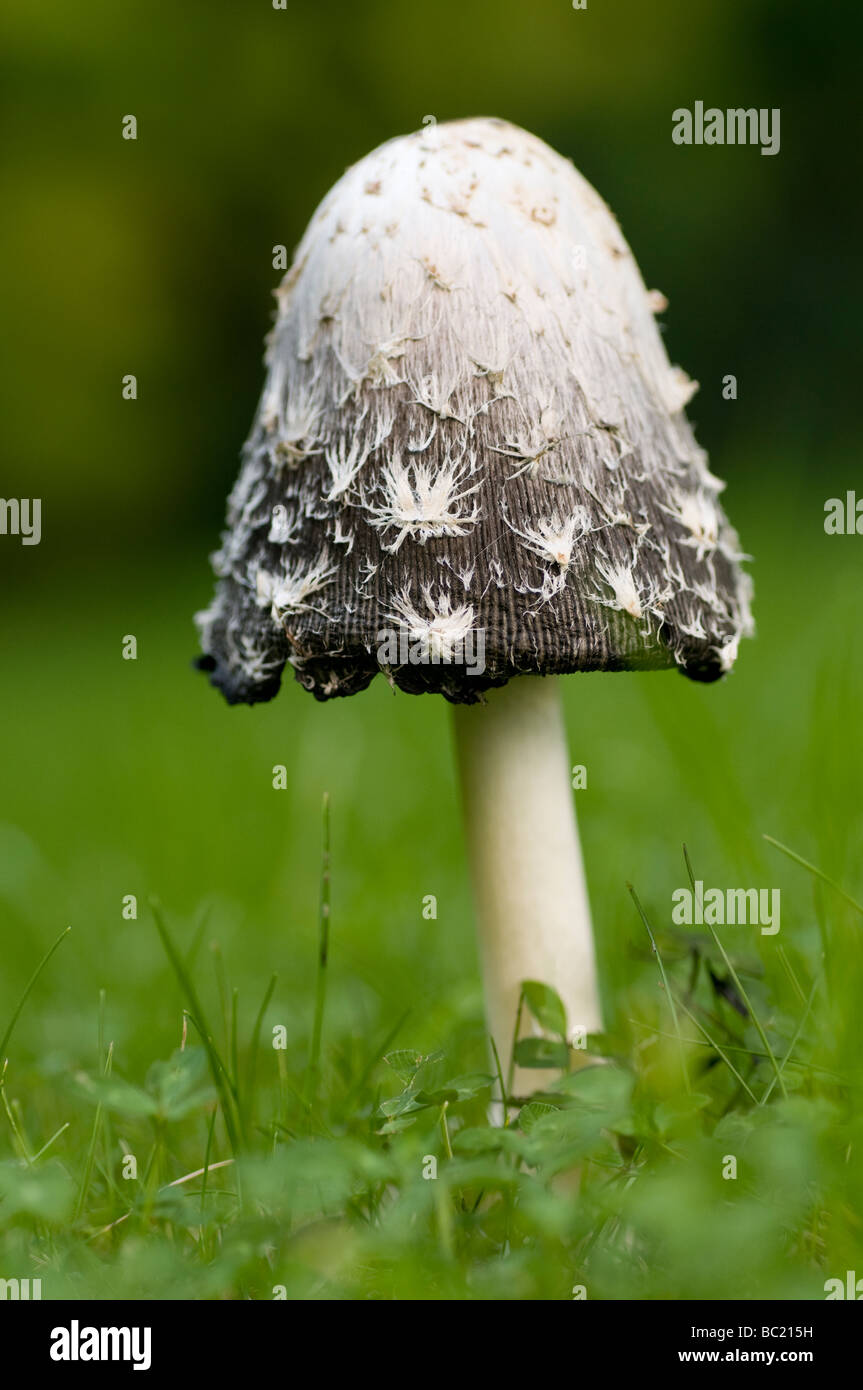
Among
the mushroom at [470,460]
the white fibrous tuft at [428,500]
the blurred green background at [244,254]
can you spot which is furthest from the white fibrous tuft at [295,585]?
the blurred green background at [244,254]

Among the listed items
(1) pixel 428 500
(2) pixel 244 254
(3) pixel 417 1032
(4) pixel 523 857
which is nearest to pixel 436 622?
(1) pixel 428 500

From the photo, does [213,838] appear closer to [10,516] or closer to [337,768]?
[337,768]

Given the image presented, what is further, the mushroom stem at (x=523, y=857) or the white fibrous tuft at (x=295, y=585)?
the mushroom stem at (x=523, y=857)

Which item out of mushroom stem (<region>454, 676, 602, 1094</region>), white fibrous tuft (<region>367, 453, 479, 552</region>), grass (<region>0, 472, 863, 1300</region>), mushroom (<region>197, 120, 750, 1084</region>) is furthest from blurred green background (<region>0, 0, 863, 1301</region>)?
white fibrous tuft (<region>367, 453, 479, 552</region>)

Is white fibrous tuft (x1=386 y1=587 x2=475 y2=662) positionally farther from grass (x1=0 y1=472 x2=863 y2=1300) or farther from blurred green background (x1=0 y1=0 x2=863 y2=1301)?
blurred green background (x1=0 y1=0 x2=863 y2=1301)

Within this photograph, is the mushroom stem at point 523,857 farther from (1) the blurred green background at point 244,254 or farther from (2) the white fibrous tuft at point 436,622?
(1) the blurred green background at point 244,254

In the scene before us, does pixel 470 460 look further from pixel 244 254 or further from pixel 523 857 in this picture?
pixel 244 254

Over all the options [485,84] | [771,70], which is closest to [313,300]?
[485,84]
